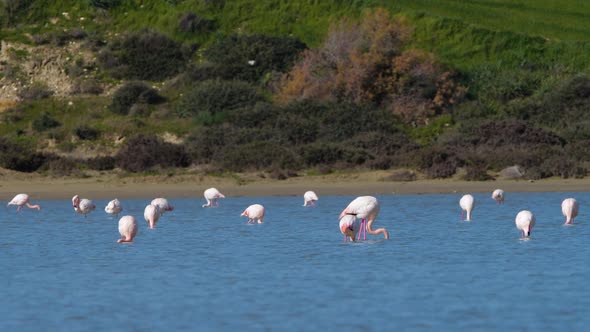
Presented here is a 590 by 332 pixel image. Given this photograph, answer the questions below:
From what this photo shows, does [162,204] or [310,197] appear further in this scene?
[310,197]

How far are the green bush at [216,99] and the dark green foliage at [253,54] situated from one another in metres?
3.74

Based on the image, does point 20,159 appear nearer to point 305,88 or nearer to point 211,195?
point 211,195

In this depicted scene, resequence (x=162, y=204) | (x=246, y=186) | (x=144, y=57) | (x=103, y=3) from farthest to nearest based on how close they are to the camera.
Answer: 1. (x=103, y=3)
2. (x=144, y=57)
3. (x=246, y=186)
4. (x=162, y=204)

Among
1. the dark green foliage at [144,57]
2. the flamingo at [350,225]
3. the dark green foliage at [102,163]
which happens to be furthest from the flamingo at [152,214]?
the dark green foliage at [144,57]

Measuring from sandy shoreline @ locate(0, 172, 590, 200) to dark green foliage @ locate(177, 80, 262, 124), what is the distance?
8.95 m

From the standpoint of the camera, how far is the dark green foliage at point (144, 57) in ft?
153

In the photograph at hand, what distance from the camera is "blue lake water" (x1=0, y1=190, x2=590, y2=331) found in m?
11.5

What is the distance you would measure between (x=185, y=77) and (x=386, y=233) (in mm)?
26730

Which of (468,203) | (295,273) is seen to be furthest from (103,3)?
(295,273)

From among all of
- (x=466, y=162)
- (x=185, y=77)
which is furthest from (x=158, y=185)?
(x=185, y=77)

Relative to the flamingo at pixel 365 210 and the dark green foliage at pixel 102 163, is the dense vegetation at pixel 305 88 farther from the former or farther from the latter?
the flamingo at pixel 365 210

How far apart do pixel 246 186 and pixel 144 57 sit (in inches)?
783

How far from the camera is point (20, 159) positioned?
1227 inches

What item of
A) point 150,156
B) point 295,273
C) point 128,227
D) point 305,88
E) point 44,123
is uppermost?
point 305,88
